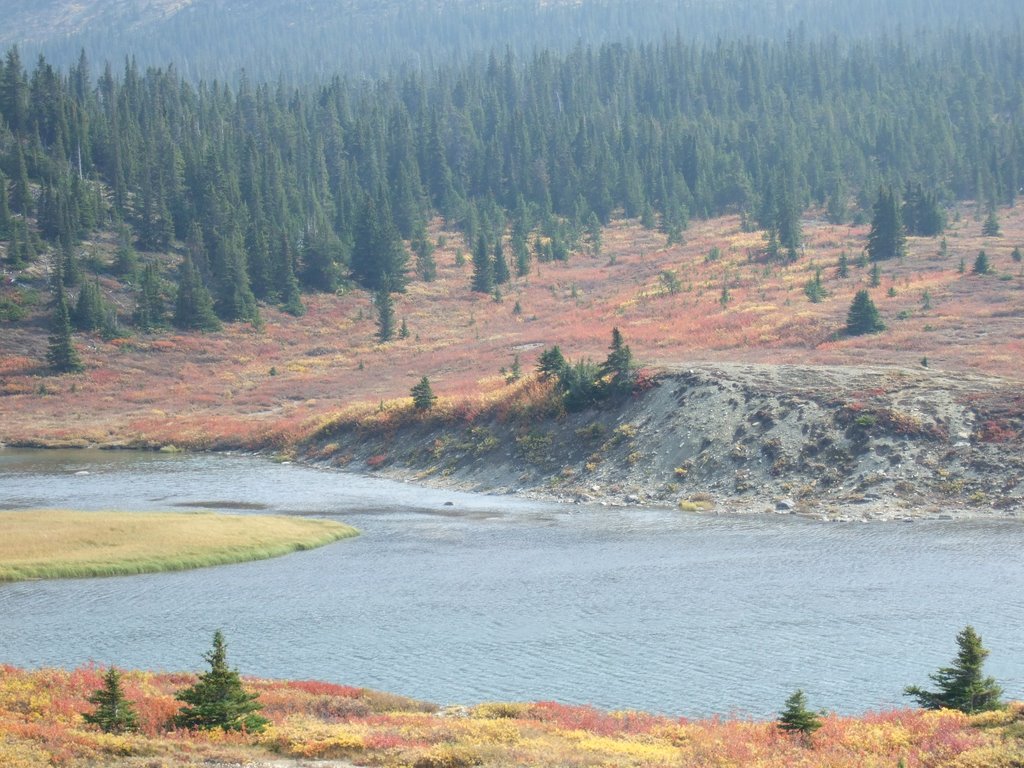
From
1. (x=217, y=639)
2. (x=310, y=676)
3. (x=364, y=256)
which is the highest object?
(x=364, y=256)

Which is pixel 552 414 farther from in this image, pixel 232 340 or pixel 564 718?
pixel 232 340

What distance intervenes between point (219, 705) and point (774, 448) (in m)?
44.4

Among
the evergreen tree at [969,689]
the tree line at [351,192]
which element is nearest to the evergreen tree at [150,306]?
the tree line at [351,192]

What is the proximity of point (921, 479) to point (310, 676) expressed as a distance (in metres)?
36.6

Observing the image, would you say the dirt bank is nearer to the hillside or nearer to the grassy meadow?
the hillside

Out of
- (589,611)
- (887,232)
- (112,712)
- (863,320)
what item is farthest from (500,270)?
(112,712)

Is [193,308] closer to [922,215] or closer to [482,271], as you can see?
[482,271]

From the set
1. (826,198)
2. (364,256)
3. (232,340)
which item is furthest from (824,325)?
(826,198)

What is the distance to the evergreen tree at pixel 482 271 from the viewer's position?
488 feet

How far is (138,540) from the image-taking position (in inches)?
1998

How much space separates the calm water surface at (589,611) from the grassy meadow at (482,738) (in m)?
4.10

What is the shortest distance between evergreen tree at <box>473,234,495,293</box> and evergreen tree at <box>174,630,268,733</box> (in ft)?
413

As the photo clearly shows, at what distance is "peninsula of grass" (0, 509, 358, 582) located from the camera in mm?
46719

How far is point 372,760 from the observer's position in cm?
2161
